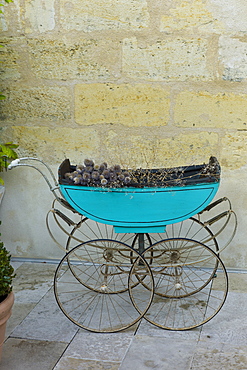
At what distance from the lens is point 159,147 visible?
3928 millimetres

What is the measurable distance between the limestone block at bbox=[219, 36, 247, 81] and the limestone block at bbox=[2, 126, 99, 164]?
120 cm

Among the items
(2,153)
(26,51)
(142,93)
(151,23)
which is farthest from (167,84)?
(2,153)

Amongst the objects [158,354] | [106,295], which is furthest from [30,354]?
[106,295]

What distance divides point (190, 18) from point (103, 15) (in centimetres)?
70

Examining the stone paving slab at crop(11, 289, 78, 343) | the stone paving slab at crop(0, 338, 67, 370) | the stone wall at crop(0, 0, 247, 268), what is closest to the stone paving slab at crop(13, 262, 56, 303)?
the stone paving slab at crop(11, 289, 78, 343)

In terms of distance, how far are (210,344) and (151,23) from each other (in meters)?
2.46

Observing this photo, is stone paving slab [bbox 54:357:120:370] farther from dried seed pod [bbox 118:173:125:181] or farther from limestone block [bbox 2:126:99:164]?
limestone block [bbox 2:126:99:164]

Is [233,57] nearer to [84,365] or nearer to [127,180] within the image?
[127,180]

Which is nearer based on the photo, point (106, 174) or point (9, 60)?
point (106, 174)

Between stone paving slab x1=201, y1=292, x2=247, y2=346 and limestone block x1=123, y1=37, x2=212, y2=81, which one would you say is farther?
limestone block x1=123, y1=37, x2=212, y2=81

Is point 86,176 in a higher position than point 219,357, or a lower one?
higher

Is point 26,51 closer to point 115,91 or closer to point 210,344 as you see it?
point 115,91

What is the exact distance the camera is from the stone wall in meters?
3.74

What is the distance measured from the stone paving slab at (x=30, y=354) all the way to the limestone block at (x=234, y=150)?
1.98 meters
